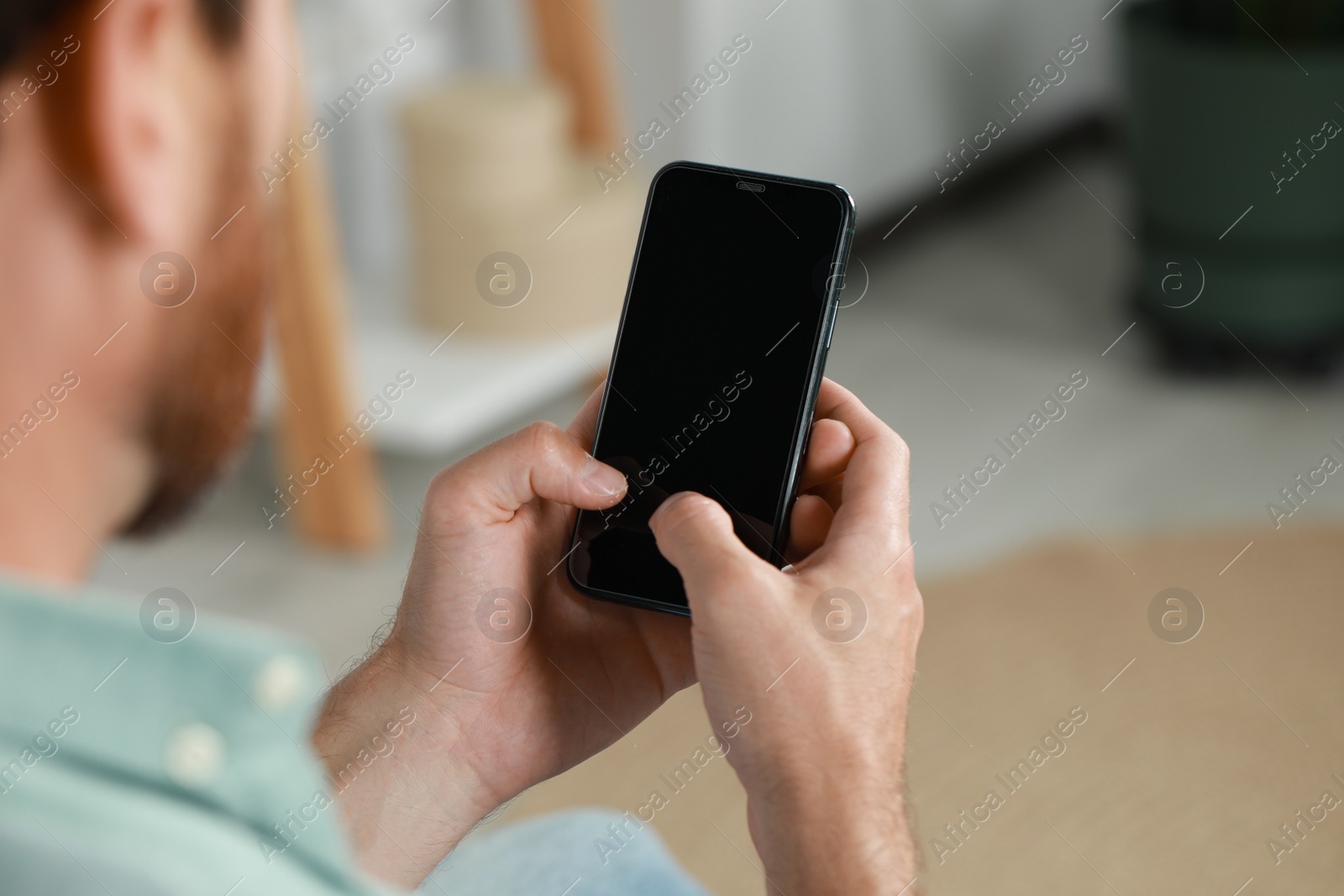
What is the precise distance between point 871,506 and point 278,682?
0.37 metres

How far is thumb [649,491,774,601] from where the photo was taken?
59 centimetres

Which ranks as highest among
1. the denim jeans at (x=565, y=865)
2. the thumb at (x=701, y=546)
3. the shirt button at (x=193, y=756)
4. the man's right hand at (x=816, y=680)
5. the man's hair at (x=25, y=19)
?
the man's hair at (x=25, y=19)

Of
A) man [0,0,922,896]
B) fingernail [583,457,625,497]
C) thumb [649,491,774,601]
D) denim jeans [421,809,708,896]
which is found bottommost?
denim jeans [421,809,708,896]

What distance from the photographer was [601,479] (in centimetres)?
69

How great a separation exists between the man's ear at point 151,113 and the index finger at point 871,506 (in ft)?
1.18

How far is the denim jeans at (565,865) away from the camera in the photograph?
28.8 inches

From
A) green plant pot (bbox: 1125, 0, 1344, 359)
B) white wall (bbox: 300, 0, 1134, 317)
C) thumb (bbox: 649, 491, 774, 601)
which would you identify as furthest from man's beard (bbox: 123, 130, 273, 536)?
green plant pot (bbox: 1125, 0, 1344, 359)

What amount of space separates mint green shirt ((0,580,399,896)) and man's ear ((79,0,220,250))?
93 millimetres

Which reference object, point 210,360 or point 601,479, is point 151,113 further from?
point 601,479

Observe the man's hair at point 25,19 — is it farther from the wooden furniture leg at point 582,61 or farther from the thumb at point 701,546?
the wooden furniture leg at point 582,61

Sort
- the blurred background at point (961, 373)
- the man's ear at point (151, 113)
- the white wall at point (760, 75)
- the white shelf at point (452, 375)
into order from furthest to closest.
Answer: the white wall at point (760, 75) → the white shelf at point (452, 375) → the blurred background at point (961, 373) → the man's ear at point (151, 113)

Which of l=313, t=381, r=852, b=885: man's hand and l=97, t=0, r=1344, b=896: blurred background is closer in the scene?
l=313, t=381, r=852, b=885: man's hand

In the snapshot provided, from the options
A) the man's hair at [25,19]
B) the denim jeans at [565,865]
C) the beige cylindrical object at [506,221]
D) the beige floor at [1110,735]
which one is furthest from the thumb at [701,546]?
the beige cylindrical object at [506,221]

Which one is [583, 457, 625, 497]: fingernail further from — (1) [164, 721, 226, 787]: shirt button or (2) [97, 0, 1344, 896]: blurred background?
(2) [97, 0, 1344, 896]: blurred background
